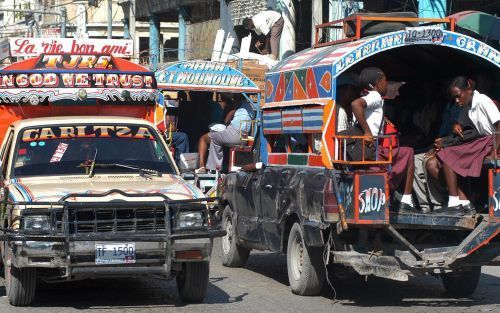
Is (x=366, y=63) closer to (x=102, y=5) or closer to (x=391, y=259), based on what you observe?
(x=391, y=259)

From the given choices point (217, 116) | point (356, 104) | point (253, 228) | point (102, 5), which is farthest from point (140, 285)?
point (102, 5)

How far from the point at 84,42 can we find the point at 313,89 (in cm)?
1179

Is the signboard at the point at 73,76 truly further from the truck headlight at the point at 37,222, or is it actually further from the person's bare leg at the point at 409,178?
the person's bare leg at the point at 409,178

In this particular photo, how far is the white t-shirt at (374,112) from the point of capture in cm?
1023

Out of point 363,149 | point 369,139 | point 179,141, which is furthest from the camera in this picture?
point 179,141

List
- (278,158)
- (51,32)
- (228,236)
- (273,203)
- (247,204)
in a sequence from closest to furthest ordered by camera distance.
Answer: (273,203) < (278,158) < (247,204) < (228,236) < (51,32)

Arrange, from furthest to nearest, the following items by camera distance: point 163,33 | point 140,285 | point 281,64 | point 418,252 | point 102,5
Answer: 1. point 102,5
2. point 163,33
3. point 281,64
4. point 140,285
5. point 418,252

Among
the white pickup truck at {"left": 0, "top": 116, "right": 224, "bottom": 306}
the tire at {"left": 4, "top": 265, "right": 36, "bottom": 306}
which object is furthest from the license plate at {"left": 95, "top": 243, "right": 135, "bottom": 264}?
the tire at {"left": 4, "top": 265, "right": 36, "bottom": 306}

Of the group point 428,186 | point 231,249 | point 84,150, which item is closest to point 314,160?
point 428,186

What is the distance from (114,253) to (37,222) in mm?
752

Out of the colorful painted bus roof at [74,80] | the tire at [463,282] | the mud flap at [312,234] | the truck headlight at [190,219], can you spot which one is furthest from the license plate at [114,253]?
the colorful painted bus roof at [74,80]

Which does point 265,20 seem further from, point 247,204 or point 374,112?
point 374,112

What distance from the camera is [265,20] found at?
87.4ft

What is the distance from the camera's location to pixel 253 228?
1194 cm
